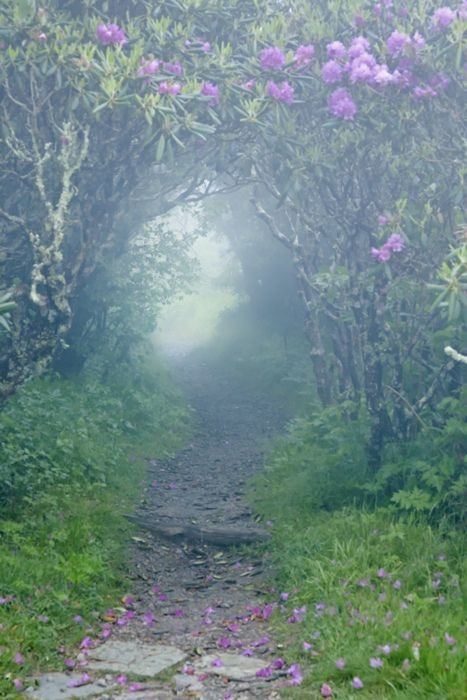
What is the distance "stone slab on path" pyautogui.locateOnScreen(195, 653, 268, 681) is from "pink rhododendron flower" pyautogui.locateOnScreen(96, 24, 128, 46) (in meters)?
8.18

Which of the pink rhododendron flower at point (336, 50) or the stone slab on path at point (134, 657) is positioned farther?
Answer: the pink rhododendron flower at point (336, 50)

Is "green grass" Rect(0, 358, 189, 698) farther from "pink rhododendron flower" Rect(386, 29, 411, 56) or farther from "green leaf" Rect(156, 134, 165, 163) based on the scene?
"pink rhododendron flower" Rect(386, 29, 411, 56)

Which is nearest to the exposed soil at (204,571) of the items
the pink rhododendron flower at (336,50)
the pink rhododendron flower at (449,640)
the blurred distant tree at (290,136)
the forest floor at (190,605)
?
the forest floor at (190,605)

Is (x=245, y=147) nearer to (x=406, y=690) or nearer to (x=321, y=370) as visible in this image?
(x=321, y=370)

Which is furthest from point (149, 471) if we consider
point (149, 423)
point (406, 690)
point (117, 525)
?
point (406, 690)

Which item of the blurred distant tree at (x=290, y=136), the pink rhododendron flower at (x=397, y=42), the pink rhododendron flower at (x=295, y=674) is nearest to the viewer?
the pink rhododendron flower at (x=295, y=674)

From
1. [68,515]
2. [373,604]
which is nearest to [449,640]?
[373,604]

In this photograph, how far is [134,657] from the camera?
629cm

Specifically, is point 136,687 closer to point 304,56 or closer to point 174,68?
point 174,68

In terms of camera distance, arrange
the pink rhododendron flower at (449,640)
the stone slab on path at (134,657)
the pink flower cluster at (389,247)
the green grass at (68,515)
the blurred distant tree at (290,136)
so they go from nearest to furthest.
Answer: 1. the pink rhododendron flower at (449,640)
2. the stone slab on path at (134,657)
3. the green grass at (68,515)
4. the pink flower cluster at (389,247)
5. the blurred distant tree at (290,136)

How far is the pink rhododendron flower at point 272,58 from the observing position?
11266mm

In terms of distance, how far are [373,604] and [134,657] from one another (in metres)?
1.99

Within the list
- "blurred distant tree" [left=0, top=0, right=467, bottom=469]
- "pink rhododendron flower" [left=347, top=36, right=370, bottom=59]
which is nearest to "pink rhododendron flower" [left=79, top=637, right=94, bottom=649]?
"blurred distant tree" [left=0, top=0, right=467, bottom=469]

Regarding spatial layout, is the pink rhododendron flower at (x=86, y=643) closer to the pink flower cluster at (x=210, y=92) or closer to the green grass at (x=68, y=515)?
the green grass at (x=68, y=515)
